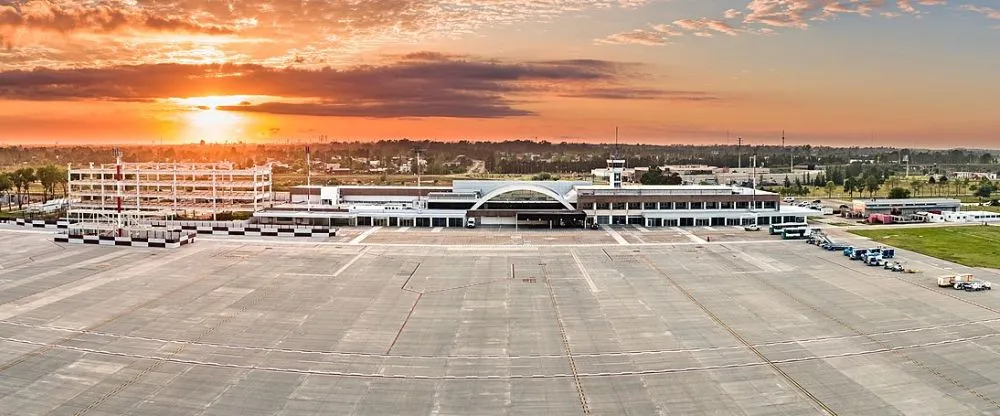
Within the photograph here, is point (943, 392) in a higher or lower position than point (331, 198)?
lower

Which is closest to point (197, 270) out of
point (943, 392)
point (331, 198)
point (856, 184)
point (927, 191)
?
point (331, 198)

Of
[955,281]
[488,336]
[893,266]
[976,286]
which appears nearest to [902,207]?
[893,266]

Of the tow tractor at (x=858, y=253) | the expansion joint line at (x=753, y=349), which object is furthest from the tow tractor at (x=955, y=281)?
the expansion joint line at (x=753, y=349)

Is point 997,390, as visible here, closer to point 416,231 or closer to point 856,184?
point 416,231

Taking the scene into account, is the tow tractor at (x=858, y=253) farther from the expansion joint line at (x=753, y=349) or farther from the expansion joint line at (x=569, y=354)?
the expansion joint line at (x=569, y=354)

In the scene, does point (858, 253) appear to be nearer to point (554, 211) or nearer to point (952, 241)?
point (952, 241)

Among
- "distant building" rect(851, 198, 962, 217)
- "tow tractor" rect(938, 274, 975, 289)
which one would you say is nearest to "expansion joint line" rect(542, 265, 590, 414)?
"tow tractor" rect(938, 274, 975, 289)

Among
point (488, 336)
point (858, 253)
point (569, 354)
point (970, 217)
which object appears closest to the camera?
point (569, 354)
